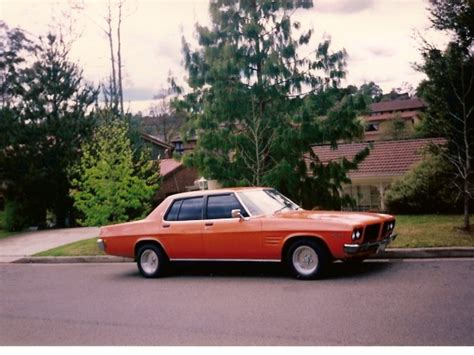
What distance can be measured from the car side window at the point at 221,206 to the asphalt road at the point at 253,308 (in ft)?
3.42

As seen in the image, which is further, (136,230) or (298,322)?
(136,230)

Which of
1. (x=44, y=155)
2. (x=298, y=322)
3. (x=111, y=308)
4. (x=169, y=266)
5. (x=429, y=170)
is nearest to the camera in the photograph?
(x=298, y=322)

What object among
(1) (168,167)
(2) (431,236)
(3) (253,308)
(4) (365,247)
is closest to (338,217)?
(4) (365,247)

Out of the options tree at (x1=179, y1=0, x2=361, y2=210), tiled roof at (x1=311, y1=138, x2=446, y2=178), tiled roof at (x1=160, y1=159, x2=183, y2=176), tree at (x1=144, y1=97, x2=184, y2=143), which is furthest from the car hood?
tree at (x1=144, y1=97, x2=184, y2=143)

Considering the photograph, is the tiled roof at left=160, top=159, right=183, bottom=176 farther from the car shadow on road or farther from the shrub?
Result: the car shadow on road

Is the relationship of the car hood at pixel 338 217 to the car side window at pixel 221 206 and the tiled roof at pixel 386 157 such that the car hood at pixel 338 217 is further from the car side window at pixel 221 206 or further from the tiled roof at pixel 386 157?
the tiled roof at pixel 386 157

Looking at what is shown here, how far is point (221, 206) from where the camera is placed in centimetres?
859

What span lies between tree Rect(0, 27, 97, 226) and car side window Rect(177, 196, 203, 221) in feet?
47.0

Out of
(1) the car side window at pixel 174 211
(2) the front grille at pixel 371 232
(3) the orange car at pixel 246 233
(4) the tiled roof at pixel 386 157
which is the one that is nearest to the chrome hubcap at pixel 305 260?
(3) the orange car at pixel 246 233

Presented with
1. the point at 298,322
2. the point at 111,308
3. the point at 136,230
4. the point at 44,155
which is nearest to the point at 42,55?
the point at 44,155

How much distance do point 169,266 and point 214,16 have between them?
313 inches

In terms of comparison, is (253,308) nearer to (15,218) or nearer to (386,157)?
(15,218)

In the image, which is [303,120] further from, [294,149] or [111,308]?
[111,308]

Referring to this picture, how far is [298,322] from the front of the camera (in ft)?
18.3
